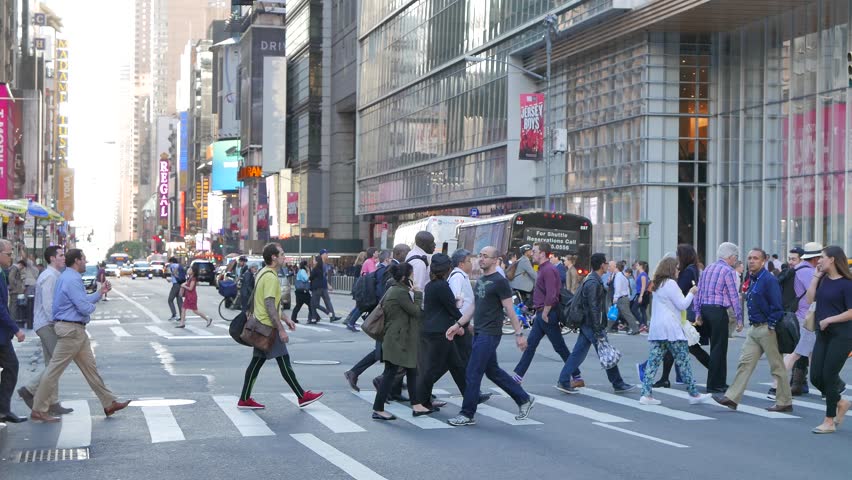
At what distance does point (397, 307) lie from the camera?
41.6ft

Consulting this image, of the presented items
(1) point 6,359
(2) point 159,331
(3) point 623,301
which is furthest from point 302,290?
(1) point 6,359

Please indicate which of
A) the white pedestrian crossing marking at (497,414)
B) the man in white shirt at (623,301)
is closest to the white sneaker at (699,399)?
the white pedestrian crossing marking at (497,414)

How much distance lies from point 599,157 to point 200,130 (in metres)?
155

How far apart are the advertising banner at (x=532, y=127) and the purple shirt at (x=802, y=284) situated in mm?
29858

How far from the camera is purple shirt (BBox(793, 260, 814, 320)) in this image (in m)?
15.2

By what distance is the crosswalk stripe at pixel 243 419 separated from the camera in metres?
11.7

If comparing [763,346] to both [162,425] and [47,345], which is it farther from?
[47,345]

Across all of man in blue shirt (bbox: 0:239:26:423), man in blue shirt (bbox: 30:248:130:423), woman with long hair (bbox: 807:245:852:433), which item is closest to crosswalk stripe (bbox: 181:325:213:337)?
man in blue shirt (bbox: 30:248:130:423)

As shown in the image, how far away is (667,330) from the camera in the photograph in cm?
1395

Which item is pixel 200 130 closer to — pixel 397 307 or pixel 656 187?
pixel 656 187

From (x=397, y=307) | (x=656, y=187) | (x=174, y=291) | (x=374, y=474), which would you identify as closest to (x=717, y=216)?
(x=656, y=187)

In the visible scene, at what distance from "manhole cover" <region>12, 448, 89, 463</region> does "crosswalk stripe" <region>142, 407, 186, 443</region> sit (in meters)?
0.79

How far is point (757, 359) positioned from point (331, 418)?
4.82 meters

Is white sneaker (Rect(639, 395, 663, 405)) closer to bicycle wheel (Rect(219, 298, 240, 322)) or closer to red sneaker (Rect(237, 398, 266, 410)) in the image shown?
red sneaker (Rect(237, 398, 266, 410))
